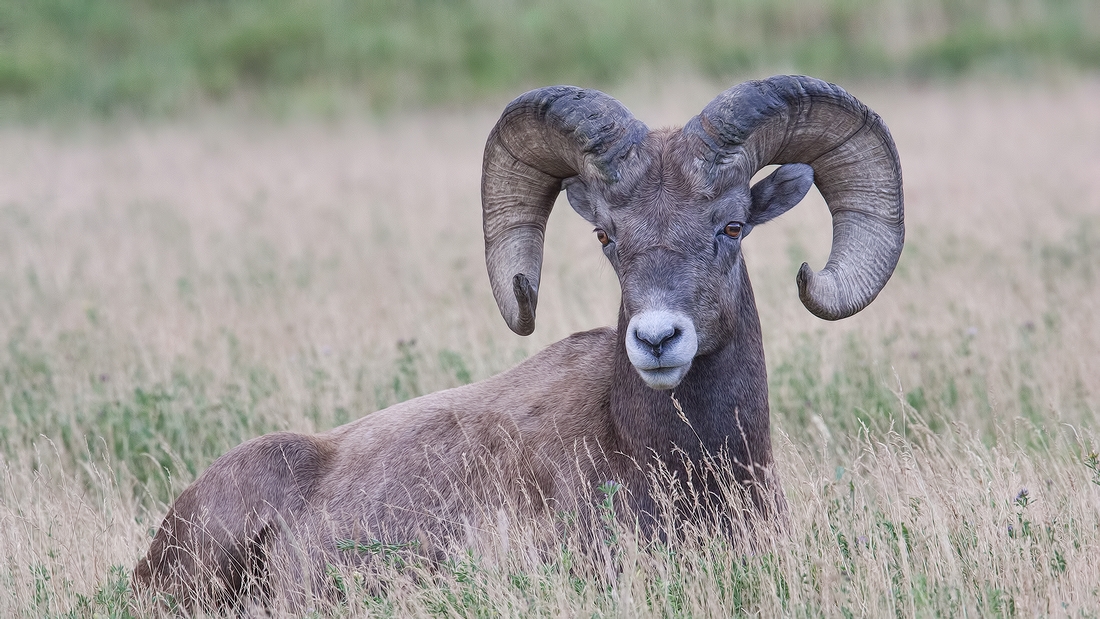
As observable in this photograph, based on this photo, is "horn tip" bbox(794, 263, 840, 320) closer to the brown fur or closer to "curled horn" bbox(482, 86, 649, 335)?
the brown fur

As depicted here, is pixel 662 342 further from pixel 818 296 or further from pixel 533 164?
pixel 533 164

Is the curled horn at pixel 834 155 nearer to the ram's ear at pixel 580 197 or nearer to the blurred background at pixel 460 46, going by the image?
the ram's ear at pixel 580 197

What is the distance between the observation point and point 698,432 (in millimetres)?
6266

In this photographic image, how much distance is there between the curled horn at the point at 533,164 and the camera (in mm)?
6371

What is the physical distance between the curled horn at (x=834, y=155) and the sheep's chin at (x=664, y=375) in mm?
883

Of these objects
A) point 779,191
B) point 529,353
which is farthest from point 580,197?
point 529,353

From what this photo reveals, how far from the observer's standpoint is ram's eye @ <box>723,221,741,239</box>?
246 inches

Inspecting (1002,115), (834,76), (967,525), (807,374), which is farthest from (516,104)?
(834,76)

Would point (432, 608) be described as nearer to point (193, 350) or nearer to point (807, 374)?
point (807, 374)

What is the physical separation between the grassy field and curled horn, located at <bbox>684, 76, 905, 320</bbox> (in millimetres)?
794

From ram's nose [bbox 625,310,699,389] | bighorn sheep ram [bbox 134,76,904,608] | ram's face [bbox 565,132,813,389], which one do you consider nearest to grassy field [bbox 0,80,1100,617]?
bighorn sheep ram [bbox 134,76,904,608]

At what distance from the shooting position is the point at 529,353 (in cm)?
1038

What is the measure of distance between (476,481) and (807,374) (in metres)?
3.54

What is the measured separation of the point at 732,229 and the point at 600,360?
4.25 ft
